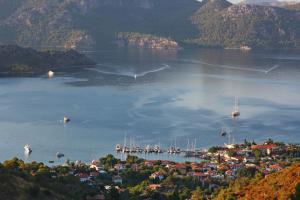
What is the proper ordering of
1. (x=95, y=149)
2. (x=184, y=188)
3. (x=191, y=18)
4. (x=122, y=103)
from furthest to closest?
(x=191, y=18) < (x=122, y=103) < (x=95, y=149) < (x=184, y=188)

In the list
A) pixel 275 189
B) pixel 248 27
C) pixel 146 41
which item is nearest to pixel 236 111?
pixel 275 189

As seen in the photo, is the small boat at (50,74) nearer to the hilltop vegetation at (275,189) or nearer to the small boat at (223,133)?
the small boat at (223,133)

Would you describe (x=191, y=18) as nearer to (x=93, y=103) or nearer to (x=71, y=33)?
(x=71, y=33)


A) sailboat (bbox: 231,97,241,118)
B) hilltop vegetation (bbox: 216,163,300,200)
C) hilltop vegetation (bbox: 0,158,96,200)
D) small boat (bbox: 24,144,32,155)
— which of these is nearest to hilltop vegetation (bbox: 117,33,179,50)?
sailboat (bbox: 231,97,241,118)

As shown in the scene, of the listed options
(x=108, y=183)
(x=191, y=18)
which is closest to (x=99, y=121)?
(x=108, y=183)

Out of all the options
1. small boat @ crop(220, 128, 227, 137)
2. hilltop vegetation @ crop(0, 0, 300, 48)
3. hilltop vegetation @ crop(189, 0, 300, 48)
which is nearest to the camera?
small boat @ crop(220, 128, 227, 137)

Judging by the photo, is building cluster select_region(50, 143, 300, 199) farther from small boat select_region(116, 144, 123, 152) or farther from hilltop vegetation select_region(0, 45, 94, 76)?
hilltop vegetation select_region(0, 45, 94, 76)
